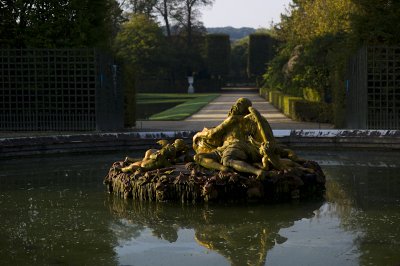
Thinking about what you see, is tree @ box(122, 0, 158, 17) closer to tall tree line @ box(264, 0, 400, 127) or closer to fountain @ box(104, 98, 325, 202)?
tall tree line @ box(264, 0, 400, 127)

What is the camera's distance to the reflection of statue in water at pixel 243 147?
830 centimetres

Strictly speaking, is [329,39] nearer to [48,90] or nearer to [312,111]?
[312,111]

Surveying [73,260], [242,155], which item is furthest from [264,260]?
[242,155]

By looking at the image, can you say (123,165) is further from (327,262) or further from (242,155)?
(327,262)

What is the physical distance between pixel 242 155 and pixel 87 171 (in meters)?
3.73

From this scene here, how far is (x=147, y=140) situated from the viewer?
13.9 m

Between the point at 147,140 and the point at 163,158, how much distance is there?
5257mm

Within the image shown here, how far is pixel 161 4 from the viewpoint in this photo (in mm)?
82000

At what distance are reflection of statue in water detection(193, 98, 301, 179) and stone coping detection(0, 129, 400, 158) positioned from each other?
4.62 metres

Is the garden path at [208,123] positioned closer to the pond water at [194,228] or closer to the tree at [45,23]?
the tree at [45,23]

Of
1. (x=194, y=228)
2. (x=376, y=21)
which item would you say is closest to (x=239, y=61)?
(x=376, y=21)

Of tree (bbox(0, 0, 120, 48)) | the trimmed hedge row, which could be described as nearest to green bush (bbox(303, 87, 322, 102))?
the trimmed hedge row

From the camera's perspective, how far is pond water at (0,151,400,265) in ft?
18.5

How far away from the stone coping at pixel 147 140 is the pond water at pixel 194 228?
2994 millimetres
